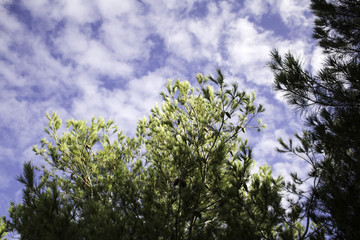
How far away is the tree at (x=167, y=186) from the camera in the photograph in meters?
3.42

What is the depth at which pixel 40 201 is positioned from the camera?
3.23 metres

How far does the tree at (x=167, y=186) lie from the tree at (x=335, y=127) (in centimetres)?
53

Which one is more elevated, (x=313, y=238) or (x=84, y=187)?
(x=84, y=187)

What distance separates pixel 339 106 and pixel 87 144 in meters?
5.38

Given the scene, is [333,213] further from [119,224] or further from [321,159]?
[119,224]

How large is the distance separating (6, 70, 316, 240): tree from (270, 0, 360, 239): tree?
1.75 ft

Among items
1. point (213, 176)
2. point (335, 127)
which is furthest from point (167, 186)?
point (335, 127)

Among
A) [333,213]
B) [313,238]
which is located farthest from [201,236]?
[333,213]

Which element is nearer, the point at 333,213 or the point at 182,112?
the point at 333,213

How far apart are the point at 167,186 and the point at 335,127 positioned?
3.09 metres

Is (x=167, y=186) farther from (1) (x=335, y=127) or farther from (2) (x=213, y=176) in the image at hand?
(1) (x=335, y=127)

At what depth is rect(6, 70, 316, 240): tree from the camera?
3.42m

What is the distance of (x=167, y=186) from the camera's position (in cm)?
494

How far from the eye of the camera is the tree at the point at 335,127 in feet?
11.8
